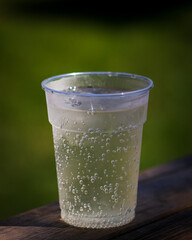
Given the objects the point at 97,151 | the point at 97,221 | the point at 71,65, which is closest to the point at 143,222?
the point at 97,221

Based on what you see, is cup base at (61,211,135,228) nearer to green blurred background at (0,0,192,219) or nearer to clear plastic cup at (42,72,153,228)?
clear plastic cup at (42,72,153,228)

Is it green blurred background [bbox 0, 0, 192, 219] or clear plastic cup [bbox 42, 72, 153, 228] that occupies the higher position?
clear plastic cup [bbox 42, 72, 153, 228]

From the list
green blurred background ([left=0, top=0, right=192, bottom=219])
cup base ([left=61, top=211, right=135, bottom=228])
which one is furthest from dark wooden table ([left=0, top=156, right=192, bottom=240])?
green blurred background ([left=0, top=0, right=192, bottom=219])

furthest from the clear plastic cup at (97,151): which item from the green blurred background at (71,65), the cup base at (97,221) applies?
the green blurred background at (71,65)

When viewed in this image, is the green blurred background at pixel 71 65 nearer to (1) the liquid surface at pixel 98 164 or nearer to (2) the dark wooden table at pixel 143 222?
(2) the dark wooden table at pixel 143 222

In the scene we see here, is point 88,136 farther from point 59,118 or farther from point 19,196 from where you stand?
point 19,196

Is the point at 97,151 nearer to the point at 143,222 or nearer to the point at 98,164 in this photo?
the point at 98,164
